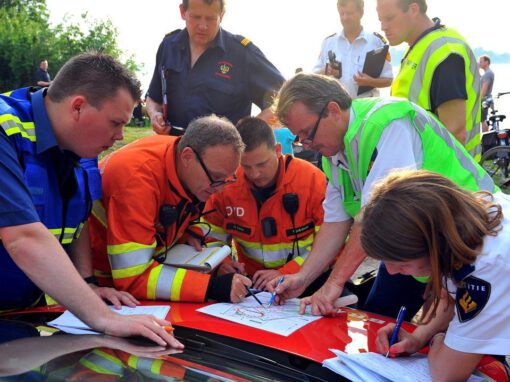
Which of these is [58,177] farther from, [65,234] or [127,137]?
[127,137]

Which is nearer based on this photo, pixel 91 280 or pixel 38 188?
pixel 38 188

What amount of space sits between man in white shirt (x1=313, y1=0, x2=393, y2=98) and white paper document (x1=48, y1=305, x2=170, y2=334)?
2856 mm

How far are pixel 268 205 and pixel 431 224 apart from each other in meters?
1.65

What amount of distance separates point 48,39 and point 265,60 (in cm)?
3215

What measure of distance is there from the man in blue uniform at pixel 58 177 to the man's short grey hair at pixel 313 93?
2.02 feet

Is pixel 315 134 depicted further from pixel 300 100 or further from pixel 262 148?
pixel 262 148

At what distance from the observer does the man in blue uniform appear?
1.88 metres

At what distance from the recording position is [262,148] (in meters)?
3.15

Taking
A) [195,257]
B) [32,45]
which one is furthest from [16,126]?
[32,45]

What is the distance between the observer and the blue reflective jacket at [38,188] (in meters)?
2.14

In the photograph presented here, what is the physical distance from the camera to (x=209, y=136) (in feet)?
8.77

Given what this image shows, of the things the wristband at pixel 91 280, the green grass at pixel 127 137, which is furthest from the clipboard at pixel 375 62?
the green grass at pixel 127 137

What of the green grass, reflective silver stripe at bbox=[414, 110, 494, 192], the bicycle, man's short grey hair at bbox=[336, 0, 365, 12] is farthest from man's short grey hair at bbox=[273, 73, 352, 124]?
the green grass

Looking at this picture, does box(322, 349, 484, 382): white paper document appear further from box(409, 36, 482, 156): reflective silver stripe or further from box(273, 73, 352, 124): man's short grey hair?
box(409, 36, 482, 156): reflective silver stripe
